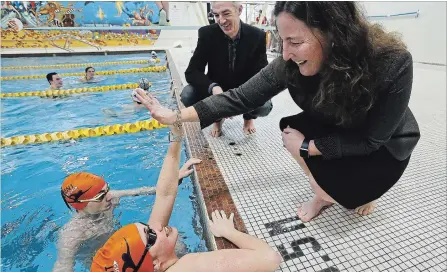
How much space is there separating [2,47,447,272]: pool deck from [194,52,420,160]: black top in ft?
1.73

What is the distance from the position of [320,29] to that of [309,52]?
108mm

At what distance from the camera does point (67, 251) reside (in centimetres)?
194

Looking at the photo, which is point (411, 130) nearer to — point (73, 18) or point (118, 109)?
point (118, 109)

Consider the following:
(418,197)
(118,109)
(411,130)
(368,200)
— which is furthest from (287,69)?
(118,109)

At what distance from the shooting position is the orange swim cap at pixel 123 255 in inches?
49.5

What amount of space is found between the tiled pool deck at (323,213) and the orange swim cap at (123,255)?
477 millimetres

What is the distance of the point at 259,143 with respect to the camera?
293 centimetres

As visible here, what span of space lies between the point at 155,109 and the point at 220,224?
2.64ft

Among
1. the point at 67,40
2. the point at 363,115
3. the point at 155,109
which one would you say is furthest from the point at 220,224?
the point at 67,40

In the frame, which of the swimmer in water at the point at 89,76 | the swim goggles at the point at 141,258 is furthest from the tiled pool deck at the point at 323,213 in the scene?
the swimmer in water at the point at 89,76

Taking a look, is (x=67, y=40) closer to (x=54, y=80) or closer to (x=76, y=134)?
(x=54, y=80)

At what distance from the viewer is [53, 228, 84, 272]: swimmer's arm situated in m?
1.89

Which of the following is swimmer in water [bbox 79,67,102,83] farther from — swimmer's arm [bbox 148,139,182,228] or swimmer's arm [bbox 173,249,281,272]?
swimmer's arm [bbox 173,249,281,272]

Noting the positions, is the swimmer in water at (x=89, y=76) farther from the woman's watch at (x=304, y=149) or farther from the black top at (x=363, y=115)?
the woman's watch at (x=304, y=149)
